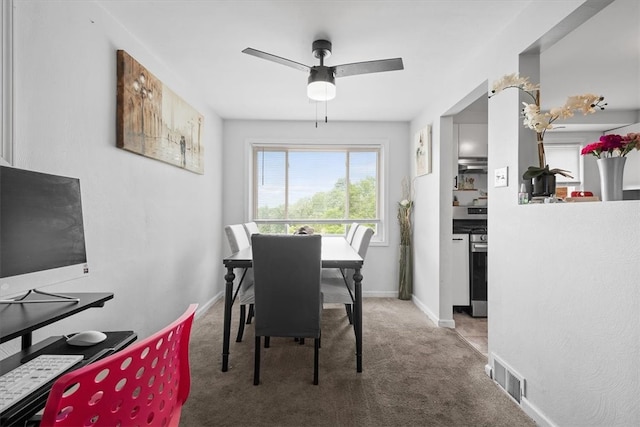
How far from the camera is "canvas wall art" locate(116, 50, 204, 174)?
→ 2172mm

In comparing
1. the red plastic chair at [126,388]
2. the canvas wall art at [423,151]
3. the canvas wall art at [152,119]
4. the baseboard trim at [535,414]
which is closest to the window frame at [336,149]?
the canvas wall art at [423,151]

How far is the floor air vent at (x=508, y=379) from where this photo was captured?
1.98 metres

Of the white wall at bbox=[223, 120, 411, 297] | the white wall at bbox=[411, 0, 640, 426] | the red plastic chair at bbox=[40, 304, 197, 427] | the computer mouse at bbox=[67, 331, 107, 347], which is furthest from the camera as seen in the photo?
the white wall at bbox=[223, 120, 411, 297]

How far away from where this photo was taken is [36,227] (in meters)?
1.16

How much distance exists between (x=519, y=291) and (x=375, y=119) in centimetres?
310

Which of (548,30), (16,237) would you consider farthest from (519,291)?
(16,237)

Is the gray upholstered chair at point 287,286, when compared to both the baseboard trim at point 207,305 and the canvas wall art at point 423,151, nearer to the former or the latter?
the baseboard trim at point 207,305

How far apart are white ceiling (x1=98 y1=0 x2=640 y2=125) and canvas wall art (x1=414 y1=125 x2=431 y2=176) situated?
20.0 inches

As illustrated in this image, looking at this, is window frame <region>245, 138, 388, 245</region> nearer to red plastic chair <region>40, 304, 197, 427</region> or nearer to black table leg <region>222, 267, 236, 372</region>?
black table leg <region>222, 267, 236, 372</region>

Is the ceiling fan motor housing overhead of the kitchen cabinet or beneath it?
overhead

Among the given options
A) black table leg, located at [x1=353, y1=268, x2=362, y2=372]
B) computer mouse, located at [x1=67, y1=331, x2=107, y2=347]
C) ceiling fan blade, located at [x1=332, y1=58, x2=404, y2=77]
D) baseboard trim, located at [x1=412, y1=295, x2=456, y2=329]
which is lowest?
baseboard trim, located at [x1=412, y1=295, x2=456, y2=329]

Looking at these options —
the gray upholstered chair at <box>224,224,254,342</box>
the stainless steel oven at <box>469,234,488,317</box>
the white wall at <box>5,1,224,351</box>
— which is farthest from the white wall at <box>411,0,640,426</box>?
the white wall at <box>5,1,224,351</box>

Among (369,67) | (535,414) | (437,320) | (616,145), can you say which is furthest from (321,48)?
(437,320)

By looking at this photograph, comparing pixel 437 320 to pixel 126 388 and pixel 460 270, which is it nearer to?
pixel 460 270
